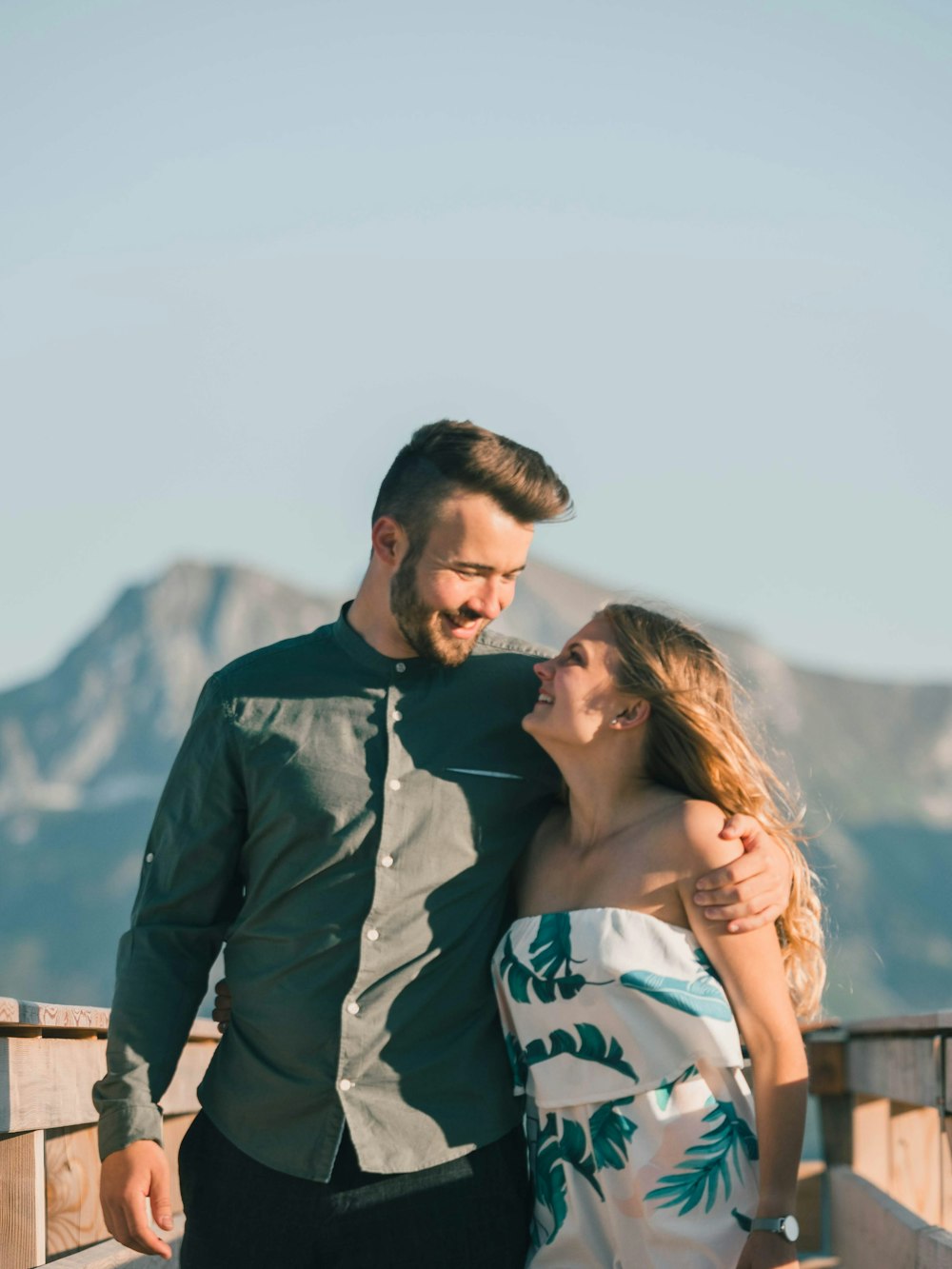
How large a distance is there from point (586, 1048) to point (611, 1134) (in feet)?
0.45

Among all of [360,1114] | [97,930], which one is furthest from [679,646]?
[97,930]

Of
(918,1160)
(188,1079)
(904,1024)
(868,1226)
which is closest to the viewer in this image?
(904,1024)

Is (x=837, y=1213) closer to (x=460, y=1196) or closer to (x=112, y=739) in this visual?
(x=460, y=1196)

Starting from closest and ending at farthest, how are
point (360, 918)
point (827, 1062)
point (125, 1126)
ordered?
point (125, 1126), point (360, 918), point (827, 1062)

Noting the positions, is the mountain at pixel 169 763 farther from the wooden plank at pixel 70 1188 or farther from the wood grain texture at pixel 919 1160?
the wooden plank at pixel 70 1188

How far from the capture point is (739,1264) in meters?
2.61

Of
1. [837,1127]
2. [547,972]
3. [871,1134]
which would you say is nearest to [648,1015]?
[547,972]

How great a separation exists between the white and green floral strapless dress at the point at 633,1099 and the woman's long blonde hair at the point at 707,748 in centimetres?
28

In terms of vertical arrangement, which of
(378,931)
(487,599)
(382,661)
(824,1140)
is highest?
(487,599)

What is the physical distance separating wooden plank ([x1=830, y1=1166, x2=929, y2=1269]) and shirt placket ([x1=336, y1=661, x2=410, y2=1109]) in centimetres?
107

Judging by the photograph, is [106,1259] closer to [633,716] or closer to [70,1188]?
[70,1188]


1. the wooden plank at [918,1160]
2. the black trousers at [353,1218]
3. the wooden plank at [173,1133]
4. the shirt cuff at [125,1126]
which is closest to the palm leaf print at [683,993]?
the black trousers at [353,1218]

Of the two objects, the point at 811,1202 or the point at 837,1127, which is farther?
the point at 811,1202

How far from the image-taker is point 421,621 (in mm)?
2914
